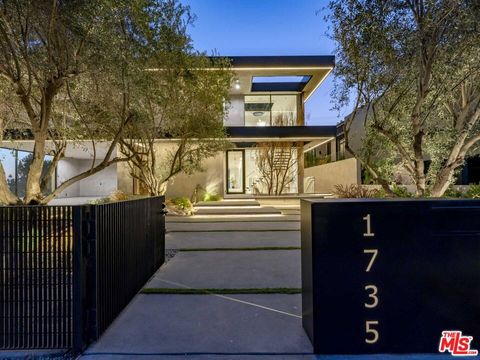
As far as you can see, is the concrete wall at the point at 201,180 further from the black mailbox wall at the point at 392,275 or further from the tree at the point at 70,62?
the black mailbox wall at the point at 392,275

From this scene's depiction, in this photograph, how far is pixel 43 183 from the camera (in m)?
5.21

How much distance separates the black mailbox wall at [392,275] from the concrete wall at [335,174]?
12766 millimetres

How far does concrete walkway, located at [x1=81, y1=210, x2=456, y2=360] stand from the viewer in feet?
8.23

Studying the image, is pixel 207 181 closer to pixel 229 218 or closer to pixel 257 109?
pixel 229 218

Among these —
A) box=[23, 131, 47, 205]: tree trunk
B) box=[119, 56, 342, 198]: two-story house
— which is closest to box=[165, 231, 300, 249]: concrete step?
box=[23, 131, 47, 205]: tree trunk

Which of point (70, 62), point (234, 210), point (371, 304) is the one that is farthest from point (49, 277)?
point (234, 210)

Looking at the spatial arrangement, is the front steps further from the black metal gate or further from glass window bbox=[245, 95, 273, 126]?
the black metal gate

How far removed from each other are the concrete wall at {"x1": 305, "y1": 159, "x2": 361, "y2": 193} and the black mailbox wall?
41.9 ft

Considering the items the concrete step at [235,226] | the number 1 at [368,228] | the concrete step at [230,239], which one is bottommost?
the concrete step at [230,239]

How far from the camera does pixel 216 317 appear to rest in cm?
311

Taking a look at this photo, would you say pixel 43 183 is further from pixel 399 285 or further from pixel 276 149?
pixel 276 149

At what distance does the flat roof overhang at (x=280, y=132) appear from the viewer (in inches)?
512

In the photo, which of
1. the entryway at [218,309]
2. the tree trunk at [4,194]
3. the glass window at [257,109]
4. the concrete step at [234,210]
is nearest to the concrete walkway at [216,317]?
the entryway at [218,309]

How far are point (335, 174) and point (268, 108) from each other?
235 inches
